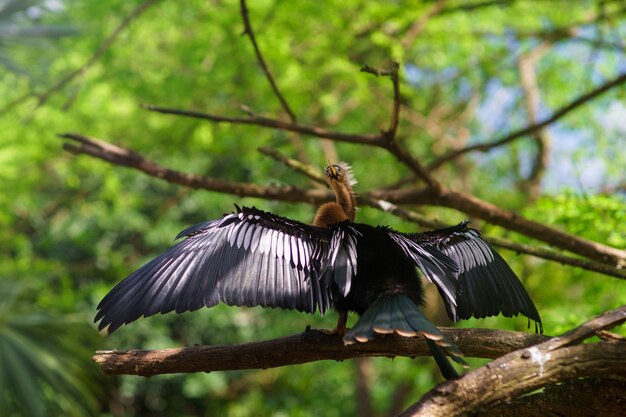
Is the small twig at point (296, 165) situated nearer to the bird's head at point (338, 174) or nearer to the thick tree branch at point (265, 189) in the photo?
the thick tree branch at point (265, 189)

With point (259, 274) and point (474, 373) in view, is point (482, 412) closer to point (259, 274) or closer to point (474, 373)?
point (474, 373)

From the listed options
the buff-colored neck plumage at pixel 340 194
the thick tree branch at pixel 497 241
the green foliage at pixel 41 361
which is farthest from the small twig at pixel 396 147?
the green foliage at pixel 41 361

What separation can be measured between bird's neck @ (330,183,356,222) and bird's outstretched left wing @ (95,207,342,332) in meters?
0.60

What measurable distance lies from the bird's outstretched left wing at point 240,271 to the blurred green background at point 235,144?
6.34 ft

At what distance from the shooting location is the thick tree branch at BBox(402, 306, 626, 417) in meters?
2.03

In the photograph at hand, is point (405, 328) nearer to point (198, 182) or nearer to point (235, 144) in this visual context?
point (198, 182)

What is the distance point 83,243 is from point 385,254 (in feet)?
27.0

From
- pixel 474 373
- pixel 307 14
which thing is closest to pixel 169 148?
pixel 307 14

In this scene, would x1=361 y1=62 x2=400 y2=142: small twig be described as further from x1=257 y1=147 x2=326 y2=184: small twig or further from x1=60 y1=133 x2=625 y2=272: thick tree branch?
x1=257 y1=147 x2=326 y2=184: small twig

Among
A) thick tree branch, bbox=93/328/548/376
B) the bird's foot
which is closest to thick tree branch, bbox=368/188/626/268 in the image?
thick tree branch, bbox=93/328/548/376

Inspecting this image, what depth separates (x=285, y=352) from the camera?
260cm

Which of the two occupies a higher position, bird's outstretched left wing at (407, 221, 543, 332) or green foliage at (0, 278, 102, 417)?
bird's outstretched left wing at (407, 221, 543, 332)

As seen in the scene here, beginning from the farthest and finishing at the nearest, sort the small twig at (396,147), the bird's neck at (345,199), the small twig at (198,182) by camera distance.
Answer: the small twig at (198,182) < the small twig at (396,147) < the bird's neck at (345,199)

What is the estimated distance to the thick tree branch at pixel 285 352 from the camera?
8.29ft
